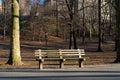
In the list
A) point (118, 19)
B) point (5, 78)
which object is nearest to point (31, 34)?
point (118, 19)

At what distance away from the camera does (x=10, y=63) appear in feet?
72.0

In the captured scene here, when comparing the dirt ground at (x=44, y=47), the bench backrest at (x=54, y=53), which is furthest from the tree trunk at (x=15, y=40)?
the bench backrest at (x=54, y=53)

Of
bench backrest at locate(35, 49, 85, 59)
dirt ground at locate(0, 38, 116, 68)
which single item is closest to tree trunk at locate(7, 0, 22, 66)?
dirt ground at locate(0, 38, 116, 68)

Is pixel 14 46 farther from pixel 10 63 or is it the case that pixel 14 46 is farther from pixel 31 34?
pixel 31 34

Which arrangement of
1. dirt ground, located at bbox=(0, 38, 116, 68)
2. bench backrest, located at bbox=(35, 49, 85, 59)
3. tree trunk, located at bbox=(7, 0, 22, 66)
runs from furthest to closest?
dirt ground, located at bbox=(0, 38, 116, 68)
tree trunk, located at bbox=(7, 0, 22, 66)
bench backrest, located at bbox=(35, 49, 85, 59)

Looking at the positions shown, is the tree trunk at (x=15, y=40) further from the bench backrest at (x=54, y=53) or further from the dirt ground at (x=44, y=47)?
the bench backrest at (x=54, y=53)

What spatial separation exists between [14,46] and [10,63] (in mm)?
1034

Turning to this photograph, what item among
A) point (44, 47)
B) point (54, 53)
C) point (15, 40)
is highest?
point (15, 40)

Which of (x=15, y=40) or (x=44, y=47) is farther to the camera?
(x=44, y=47)

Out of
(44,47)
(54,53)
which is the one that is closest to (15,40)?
(54,53)

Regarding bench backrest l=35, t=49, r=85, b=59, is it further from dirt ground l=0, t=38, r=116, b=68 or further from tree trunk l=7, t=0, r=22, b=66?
tree trunk l=7, t=0, r=22, b=66

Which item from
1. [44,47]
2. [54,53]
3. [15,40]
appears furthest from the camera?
[44,47]

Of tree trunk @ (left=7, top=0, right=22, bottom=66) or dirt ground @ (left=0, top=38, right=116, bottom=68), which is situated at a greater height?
tree trunk @ (left=7, top=0, right=22, bottom=66)

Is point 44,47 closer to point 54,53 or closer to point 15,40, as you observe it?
point 15,40
